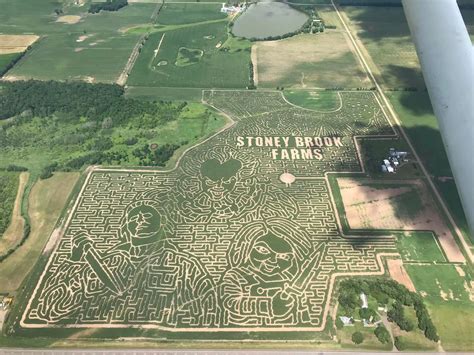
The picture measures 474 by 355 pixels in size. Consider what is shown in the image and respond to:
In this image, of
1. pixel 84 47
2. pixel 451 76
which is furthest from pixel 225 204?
pixel 84 47

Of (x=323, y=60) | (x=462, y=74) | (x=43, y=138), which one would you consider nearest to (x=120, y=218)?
(x=43, y=138)

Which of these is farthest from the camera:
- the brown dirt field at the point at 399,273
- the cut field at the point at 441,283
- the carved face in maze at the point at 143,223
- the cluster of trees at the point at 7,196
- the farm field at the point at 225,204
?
the cluster of trees at the point at 7,196

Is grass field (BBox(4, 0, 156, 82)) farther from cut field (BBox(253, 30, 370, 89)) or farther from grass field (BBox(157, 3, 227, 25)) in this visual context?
cut field (BBox(253, 30, 370, 89))

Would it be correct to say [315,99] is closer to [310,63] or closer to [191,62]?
[310,63]

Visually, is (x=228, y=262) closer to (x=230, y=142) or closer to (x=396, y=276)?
(x=396, y=276)

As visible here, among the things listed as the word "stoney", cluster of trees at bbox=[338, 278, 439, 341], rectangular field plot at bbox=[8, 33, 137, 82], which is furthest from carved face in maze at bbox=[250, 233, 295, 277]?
rectangular field plot at bbox=[8, 33, 137, 82]

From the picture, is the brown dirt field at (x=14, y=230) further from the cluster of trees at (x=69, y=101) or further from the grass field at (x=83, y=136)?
the cluster of trees at (x=69, y=101)

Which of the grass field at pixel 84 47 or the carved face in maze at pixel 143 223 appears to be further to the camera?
the grass field at pixel 84 47

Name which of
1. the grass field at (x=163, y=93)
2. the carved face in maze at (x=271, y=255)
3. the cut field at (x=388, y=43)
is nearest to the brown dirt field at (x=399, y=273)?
the carved face in maze at (x=271, y=255)
